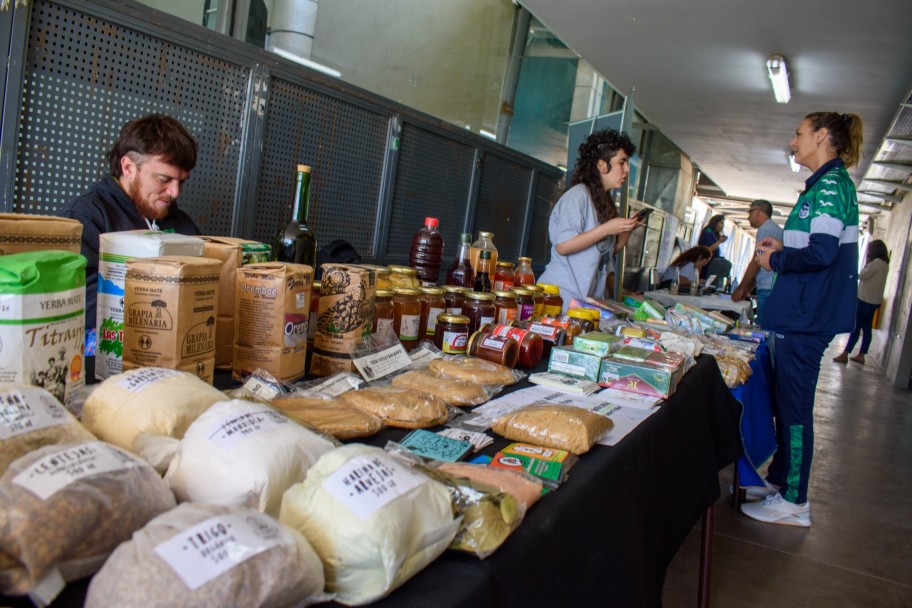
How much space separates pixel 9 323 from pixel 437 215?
123 inches

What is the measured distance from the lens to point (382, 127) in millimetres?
3172

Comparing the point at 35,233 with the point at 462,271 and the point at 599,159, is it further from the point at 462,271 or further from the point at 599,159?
the point at 599,159

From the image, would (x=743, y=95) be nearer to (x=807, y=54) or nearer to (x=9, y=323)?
(x=807, y=54)

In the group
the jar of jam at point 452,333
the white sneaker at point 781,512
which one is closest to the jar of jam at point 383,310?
the jar of jam at point 452,333

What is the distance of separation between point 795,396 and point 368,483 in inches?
115

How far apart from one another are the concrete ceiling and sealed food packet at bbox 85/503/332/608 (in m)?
5.15

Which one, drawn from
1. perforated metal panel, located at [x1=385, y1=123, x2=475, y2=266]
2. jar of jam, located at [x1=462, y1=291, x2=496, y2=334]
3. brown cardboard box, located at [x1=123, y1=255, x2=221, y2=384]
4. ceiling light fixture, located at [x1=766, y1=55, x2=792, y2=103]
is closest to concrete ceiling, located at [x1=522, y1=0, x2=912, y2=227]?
ceiling light fixture, located at [x1=766, y1=55, x2=792, y2=103]

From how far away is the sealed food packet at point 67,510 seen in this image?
0.48m

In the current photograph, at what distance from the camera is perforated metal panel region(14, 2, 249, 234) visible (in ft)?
6.15

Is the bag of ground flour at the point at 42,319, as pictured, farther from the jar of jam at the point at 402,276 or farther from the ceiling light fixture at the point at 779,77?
the ceiling light fixture at the point at 779,77

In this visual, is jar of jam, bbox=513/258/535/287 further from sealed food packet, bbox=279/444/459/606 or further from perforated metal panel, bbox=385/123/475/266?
sealed food packet, bbox=279/444/459/606

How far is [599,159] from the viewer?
302cm

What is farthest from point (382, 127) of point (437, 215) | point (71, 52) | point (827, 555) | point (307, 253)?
point (827, 555)

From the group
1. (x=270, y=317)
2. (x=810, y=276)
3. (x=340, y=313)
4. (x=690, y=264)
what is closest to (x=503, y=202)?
→ (x=810, y=276)
